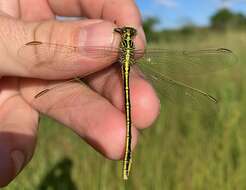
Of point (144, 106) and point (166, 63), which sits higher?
point (166, 63)

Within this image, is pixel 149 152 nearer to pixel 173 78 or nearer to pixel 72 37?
pixel 173 78

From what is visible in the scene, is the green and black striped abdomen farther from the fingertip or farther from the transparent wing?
the transparent wing

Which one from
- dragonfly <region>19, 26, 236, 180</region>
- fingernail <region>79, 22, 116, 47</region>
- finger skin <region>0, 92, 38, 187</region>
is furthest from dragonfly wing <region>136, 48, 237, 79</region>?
finger skin <region>0, 92, 38, 187</region>

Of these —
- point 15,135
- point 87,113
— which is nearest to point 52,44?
point 87,113

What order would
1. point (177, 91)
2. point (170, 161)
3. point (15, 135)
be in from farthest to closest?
point (170, 161) → point (177, 91) → point (15, 135)

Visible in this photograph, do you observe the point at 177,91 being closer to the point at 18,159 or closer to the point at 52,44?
the point at 52,44

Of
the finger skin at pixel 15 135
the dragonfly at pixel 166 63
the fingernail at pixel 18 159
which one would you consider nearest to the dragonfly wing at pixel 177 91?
the dragonfly at pixel 166 63
